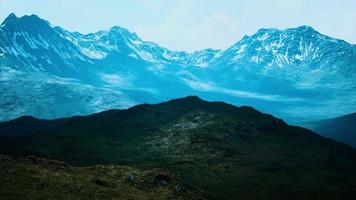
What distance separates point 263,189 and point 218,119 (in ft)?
A: 241

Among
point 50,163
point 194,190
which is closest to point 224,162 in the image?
point 194,190

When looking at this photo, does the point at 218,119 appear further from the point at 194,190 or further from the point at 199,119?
the point at 194,190

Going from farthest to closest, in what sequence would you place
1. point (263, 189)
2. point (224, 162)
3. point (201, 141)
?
point (201, 141) → point (224, 162) → point (263, 189)

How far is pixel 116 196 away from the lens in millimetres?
75250

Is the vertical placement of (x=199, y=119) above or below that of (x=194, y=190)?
above

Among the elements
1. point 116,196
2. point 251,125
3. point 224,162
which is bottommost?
point 116,196

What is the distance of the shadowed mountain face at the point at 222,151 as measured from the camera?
121m

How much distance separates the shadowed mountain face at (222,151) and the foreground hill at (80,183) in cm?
2174

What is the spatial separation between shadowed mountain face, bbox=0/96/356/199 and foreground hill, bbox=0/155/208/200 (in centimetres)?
2174

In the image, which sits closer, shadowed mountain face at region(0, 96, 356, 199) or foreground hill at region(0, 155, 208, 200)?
foreground hill at region(0, 155, 208, 200)

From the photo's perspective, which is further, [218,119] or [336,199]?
[218,119]

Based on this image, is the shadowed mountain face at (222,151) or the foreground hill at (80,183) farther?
the shadowed mountain face at (222,151)

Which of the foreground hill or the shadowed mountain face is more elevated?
the shadowed mountain face

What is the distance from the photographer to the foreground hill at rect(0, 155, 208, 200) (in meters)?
72.2
